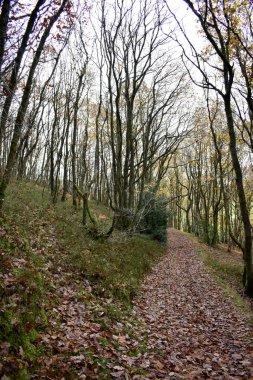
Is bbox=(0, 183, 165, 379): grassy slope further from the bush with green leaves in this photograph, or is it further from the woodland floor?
the bush with green leaves

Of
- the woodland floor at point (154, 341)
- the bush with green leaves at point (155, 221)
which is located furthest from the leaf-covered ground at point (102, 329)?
the bush with green leaves at point (155, 221)

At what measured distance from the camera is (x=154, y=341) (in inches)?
241

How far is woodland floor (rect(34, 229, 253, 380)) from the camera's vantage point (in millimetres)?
4547

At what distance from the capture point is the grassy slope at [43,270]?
13.7 feet

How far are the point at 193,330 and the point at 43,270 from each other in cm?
407

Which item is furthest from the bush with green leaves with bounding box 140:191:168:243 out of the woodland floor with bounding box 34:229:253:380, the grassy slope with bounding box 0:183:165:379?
the woodland floor with bounding box 34:229:253:380

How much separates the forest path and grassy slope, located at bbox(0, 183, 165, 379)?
2.88 ft

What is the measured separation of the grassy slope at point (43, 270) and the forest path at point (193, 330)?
879mm

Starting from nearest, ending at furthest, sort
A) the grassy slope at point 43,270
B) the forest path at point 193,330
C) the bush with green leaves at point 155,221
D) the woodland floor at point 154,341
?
1. the grassy slope at point 43,270
2. the woodland floor at point 154,341
3. the forest path at point 193,330
4. the bush with green leaves at point 155,221

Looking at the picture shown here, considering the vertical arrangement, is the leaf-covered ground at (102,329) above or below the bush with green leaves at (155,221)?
below

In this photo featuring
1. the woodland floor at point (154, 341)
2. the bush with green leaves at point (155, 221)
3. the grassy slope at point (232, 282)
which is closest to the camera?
the woodland floor at point (154, 341)

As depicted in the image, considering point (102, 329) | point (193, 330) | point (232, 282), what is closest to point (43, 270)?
point (102, 329)

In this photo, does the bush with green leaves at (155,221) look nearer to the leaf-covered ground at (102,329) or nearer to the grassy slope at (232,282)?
the grassy slope at (232,282)

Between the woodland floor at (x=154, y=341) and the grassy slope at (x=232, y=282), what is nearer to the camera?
the woodland floor at (x=154, y=341)
